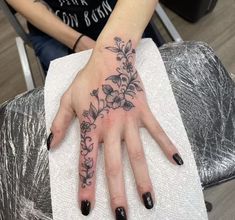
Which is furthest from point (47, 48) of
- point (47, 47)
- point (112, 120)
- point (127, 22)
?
point (112, 120)

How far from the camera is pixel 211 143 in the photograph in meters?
0.60

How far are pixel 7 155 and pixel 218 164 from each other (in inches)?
16.8

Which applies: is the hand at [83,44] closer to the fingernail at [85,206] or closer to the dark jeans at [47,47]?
the dark jeans at [47,47]

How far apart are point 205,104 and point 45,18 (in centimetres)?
52

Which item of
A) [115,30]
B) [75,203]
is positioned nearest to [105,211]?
[75,203]

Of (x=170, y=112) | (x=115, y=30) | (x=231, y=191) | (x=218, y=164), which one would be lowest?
(x=231, y=191)

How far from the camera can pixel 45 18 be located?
34.0 inches

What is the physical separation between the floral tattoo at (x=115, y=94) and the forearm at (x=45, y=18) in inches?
10.7

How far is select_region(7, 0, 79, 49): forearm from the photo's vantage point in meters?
0.86

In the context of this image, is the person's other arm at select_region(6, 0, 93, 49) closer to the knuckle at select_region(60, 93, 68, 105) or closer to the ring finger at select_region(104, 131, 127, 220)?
the knuckle at select_region(60, 93, 68, 105)

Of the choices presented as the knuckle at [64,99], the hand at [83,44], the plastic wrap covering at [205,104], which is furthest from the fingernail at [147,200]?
the hand at [83,44]

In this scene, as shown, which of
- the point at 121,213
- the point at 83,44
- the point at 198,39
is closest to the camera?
the point at 121,213

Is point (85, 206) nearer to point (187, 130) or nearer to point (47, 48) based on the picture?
point (187, 130)

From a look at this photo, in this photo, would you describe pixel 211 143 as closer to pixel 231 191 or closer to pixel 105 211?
pixel 105 211
